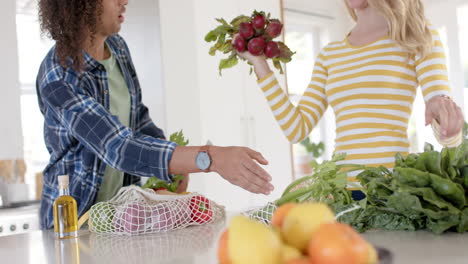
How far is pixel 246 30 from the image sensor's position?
64.4 inches

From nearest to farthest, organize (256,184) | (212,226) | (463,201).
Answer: (463,201)
(256,184)
(212,226)

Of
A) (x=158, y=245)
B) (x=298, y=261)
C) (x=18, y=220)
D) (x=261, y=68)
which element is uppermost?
(x=261, y=68)

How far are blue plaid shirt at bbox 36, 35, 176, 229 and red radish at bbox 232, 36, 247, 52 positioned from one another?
430mm

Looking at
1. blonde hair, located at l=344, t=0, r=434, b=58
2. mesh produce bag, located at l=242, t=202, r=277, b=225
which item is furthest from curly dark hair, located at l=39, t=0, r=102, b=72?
blonde hair, located at l=344, t=0, r=434, b=58

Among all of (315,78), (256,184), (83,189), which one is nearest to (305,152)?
(315,78)

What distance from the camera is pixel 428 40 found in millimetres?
1606

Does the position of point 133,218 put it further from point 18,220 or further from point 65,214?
point 18,220

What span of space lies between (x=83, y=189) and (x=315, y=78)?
0.90 metres

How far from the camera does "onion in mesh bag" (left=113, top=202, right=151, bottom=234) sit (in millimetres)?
1360

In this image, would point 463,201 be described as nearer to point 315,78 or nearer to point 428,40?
point 428,40

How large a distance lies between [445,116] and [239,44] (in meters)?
0.67

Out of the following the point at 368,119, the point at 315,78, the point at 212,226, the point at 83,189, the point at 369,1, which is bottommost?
the point at 212,226

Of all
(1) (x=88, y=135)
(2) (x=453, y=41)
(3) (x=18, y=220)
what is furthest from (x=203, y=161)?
(2) (x=453, y=41)

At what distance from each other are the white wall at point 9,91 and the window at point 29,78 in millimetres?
37
